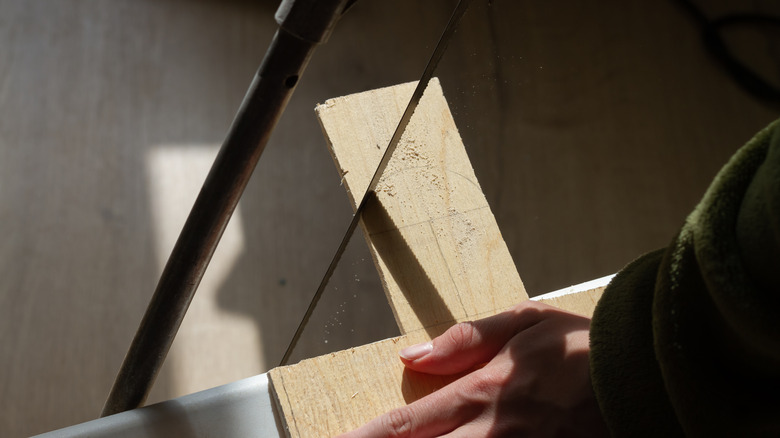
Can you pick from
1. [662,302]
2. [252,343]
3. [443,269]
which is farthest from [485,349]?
[252,343]

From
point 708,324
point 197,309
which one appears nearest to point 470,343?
point 708,324

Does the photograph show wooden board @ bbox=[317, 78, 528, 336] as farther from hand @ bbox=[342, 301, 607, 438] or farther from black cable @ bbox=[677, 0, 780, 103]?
black cable @ bbox=[677, 0, 780, 103]

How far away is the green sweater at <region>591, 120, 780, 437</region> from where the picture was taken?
0.27 metres

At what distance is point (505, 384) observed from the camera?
450 mm

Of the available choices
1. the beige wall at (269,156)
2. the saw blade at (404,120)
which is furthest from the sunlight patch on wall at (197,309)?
the saw blade at (404,120)

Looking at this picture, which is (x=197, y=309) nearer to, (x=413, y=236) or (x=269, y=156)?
(x=269, y=156)

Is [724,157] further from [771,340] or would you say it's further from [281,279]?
[281,279]

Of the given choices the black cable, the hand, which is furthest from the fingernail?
the black cable

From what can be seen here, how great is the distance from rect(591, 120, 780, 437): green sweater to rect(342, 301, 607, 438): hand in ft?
0.26

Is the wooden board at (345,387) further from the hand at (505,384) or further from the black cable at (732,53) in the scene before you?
the black cable at (732,53)

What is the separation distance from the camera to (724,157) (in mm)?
520

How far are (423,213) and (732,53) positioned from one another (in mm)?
325

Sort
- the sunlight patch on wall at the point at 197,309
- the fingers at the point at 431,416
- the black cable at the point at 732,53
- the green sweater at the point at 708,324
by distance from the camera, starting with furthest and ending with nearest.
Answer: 1. the sunlight patch on wall at the point at 197,309
2. the black cable at the point at 732,53
3. the fingers at the point at 431,416
4. the green sweater at the point at 708,324

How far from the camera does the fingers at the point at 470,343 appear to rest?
0.45 metres
